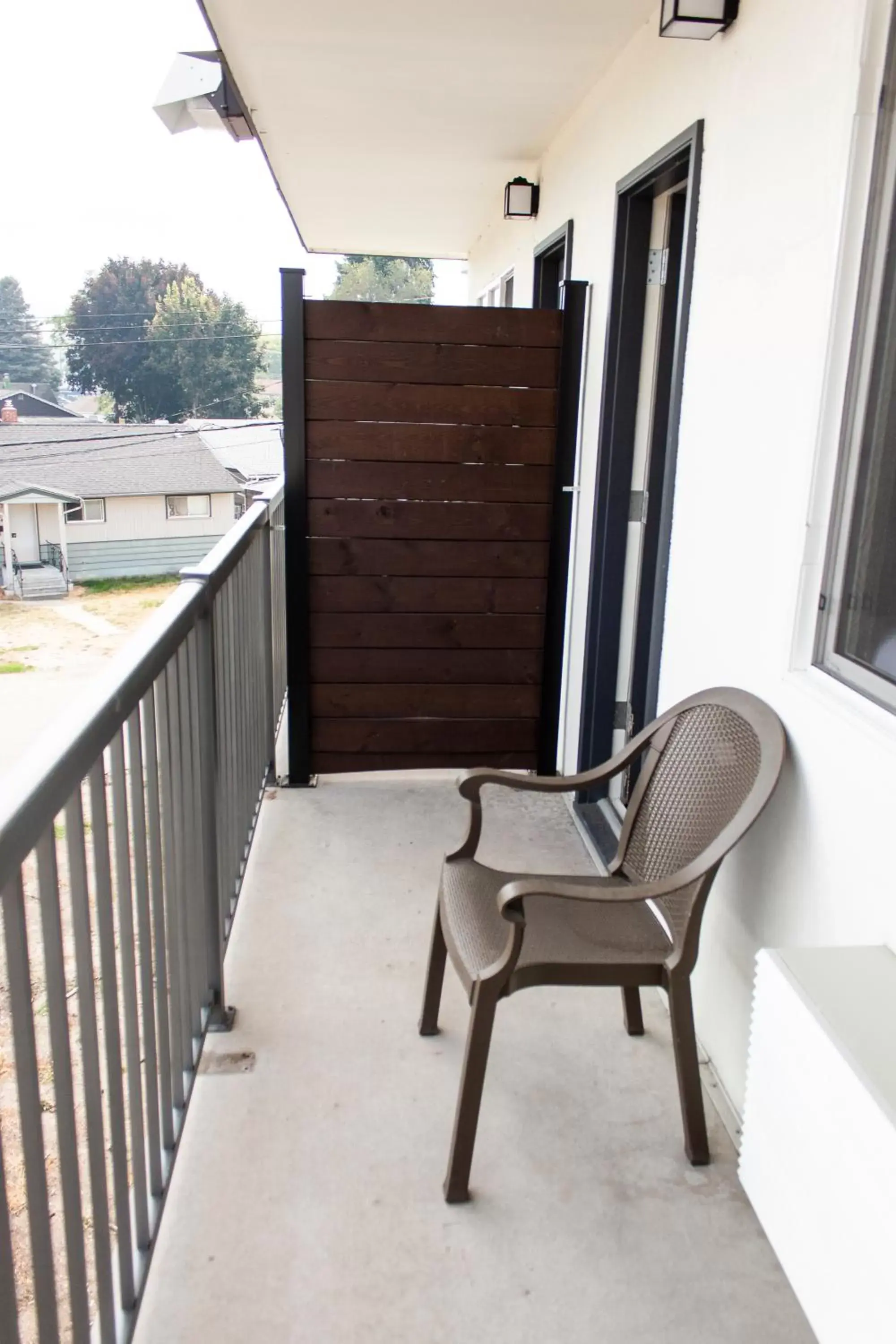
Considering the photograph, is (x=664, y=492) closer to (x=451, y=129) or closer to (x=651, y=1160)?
(x=651, y=1160)

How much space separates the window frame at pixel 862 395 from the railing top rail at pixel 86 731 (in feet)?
3.65

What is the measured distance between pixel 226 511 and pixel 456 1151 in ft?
33.6

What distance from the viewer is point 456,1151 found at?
5.46 ft

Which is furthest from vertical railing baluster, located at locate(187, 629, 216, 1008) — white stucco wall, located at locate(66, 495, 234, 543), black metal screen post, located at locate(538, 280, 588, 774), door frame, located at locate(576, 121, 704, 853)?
white stucco wall, located at locate(66, 495, 234, 543)

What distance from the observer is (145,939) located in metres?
1.41

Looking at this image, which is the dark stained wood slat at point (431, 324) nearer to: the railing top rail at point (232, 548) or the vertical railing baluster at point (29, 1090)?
the railing top rail at point (232, 548)

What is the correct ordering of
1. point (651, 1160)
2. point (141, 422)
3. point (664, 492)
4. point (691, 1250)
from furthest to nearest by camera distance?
point (141, 422) < point (664, 492) < point (651, 1160) < point (691, 1250)

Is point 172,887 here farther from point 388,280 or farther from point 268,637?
point 388,280

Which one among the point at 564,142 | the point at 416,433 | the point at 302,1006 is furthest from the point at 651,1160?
the point at 564,142

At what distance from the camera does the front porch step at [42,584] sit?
430 inches

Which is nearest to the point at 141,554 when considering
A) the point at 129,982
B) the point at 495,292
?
the point at 495,292

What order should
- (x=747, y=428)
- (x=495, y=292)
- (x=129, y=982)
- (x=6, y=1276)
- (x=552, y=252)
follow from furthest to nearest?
(x=495, y=292) < (x=552, y=252) < (x=747, y=428) < (x=129, y=982) < (x=6, y=1276)

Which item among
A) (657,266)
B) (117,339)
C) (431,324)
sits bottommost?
(431,324)

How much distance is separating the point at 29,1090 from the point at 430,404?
2.77m
